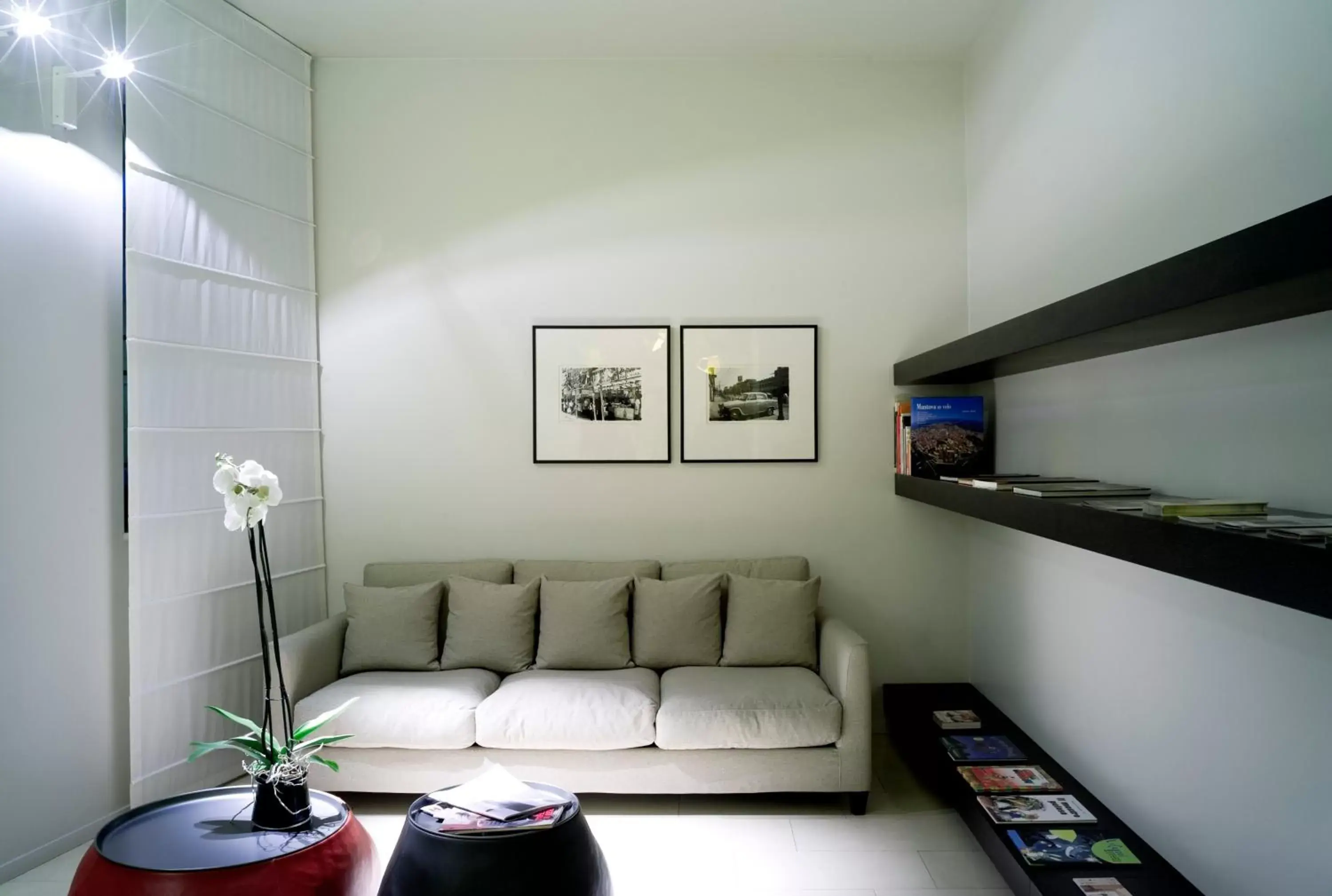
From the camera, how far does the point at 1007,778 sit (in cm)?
268

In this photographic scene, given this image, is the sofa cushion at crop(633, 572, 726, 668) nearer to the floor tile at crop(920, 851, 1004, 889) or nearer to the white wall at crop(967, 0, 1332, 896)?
the floor tile at crop(920, 851, 1004, 889)

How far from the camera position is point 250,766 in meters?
1.96

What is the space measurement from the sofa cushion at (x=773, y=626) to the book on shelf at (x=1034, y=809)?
937mm

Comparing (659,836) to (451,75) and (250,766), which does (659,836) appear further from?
(451,75)

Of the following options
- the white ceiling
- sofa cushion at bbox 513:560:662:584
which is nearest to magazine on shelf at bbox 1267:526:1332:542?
sofa cushion at bbox 513:560:662:584

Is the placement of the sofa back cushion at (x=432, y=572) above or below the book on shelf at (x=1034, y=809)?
above

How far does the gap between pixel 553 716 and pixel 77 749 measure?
1708mm

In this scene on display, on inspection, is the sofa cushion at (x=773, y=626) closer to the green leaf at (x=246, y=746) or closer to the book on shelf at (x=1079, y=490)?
the book on shelf at (x=1079, y=490)

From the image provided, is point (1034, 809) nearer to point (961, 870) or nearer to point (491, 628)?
point (961, 870)

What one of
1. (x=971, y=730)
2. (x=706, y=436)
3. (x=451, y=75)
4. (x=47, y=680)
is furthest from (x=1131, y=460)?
(x=47, y=680)

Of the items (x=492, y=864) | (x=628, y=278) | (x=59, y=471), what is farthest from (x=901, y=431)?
(x=59, y=471)

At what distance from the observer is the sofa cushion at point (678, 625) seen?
331 centimetres

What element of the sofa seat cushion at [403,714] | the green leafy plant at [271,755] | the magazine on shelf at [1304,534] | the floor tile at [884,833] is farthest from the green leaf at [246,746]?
the magazine on shelf at [1304,534]

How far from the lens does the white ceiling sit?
3.30 meters
